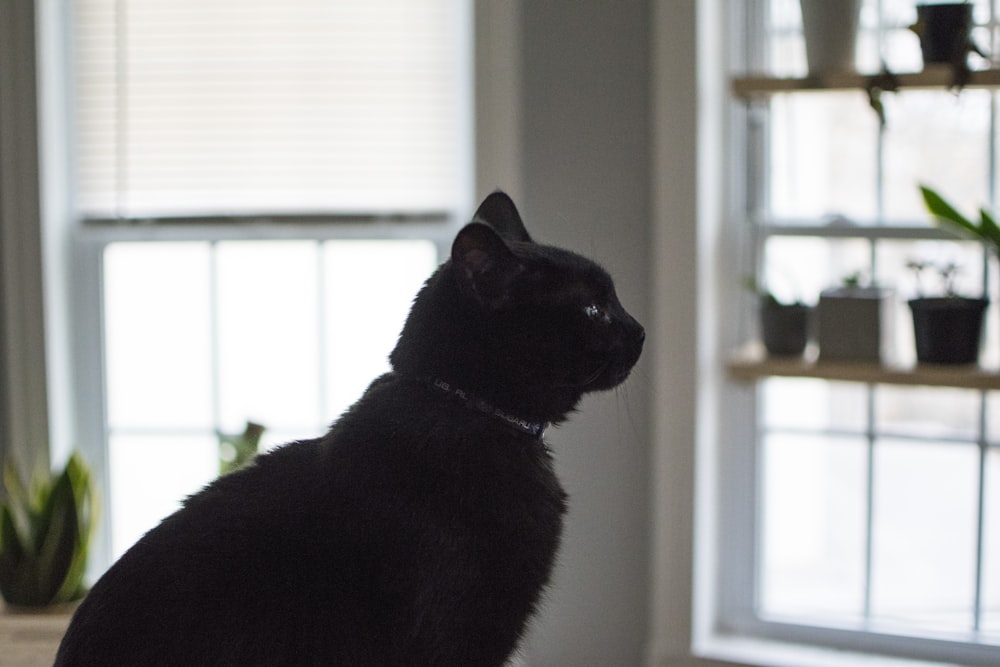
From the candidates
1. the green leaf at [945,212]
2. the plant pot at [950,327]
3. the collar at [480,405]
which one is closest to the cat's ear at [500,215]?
the collar at [480,405]

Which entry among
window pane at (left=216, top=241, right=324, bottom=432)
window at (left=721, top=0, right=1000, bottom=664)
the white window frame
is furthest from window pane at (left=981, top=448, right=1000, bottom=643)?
window pane at (left=216, top=241, right=324, bottom=432)

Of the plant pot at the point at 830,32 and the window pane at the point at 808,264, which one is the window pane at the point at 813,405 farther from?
the plant pot at the point at 830,32

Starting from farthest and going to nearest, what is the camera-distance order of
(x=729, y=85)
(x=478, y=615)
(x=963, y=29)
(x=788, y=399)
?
(x=788, y=399), (x=729, y=85), (x=963, y=29), (x=478, y=615)

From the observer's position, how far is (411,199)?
2.24 meters

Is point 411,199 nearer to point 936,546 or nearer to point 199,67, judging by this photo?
point 199,67

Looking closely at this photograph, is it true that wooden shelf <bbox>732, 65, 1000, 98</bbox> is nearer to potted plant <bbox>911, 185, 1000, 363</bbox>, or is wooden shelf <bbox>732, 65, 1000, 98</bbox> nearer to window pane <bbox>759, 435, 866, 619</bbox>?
potted plant <bbox>911, 185, 1000, 363</bbox>

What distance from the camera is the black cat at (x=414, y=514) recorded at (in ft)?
3.30

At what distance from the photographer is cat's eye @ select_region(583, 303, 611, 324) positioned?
113 centimetres

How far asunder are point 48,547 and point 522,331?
135 centimetres

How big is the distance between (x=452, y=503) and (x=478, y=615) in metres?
0.11

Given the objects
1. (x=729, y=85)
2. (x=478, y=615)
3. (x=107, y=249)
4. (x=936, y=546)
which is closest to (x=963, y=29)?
(x=729, y=85)

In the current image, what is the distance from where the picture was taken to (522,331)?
111 centimetres

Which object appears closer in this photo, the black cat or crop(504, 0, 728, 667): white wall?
the black cat

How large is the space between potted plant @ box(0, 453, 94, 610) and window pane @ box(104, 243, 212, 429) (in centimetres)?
33
